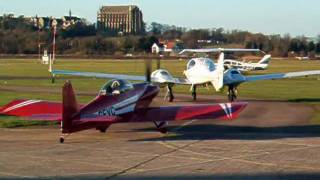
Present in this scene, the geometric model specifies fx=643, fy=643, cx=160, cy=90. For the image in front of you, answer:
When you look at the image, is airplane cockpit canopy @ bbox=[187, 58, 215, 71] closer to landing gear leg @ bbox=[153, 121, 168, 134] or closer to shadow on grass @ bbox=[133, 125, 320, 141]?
shadow on grass @ bbox=[133, 125, 320, 141]

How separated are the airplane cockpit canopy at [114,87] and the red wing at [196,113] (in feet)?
3.36

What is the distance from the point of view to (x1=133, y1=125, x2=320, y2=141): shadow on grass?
1898 centimetres

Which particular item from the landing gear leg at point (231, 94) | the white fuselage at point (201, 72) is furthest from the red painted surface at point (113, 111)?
the white fuselage at point (201, 72)

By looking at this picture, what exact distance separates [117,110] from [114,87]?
0.79 meters

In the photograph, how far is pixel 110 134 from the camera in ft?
64.5

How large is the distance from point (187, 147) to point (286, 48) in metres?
163

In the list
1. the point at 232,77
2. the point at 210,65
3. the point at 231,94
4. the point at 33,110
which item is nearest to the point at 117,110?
the point at 33,110

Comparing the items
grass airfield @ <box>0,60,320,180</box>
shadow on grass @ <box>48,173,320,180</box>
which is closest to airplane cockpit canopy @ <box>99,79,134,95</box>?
grass airfield @ <box>0,60,320,180</box>

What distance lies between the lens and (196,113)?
18672 millimetres

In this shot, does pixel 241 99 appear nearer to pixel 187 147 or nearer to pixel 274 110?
pixel 274 110

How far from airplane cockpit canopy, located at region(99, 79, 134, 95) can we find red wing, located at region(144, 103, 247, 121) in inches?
40.3

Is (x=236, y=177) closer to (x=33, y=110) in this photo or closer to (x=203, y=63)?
(x=33, y=110)

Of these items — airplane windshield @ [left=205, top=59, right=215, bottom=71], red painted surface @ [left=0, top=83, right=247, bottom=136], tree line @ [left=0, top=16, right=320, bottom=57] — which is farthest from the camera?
tree line @ [left=0, top=16, right=320, bottom=57]

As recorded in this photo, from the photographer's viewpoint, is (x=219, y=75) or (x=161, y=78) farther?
(x=161, y=78)
